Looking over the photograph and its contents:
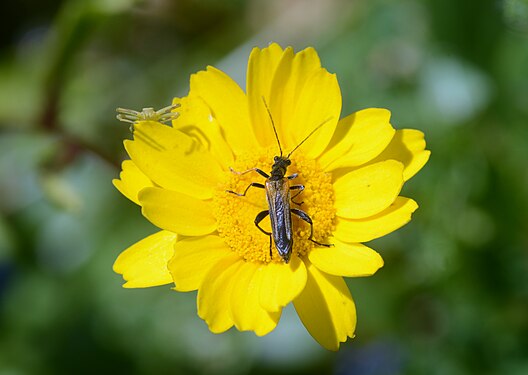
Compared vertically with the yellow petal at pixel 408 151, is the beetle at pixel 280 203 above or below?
below

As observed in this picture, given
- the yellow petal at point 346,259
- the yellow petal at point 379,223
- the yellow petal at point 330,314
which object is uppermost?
the yellow petal at point 379,223

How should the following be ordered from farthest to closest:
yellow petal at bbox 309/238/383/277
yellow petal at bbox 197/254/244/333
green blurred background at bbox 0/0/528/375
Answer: green blurred background at bbox 0/0/528/375 → yellow petal at bbox 197/254/244/333 → yellow petal at bbox 309/238/383/277

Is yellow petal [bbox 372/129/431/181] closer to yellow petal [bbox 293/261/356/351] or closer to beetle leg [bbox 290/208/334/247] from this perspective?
beetle leg [bbox 290/208/334/247]

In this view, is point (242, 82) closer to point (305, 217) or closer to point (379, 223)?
point (305, 217)

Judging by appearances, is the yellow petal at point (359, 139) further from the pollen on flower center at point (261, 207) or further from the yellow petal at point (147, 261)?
the yellow petal at point (147, 261)

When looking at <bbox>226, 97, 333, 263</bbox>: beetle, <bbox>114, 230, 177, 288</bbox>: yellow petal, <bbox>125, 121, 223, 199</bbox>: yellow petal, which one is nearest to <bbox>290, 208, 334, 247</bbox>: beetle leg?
<bbox>226, 97, 333, 263</bbox>: beetle

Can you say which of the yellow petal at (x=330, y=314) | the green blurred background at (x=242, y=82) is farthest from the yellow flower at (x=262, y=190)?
the green blurred background at (x=242, y=82)

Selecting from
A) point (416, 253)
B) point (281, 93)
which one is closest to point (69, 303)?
point (416, 253)
